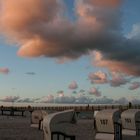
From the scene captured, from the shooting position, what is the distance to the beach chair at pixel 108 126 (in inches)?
798

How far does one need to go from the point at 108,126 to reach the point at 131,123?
6.06 metres

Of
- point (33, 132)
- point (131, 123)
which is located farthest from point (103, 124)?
point (33, 132)

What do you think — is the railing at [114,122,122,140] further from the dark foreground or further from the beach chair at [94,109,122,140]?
the dark foreground

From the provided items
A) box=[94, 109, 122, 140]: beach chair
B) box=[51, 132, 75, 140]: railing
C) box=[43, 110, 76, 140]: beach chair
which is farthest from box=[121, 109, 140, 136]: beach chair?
box=[51, 132, 75, 140]: railing

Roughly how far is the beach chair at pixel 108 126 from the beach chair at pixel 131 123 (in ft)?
15.5

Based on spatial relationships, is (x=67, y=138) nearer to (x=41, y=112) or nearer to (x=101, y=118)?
(x=101, y=118)

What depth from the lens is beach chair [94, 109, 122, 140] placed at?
20.3 meters

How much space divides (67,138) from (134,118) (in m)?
13.0

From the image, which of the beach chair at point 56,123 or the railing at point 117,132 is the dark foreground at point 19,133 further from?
the beach chair at point 56,123

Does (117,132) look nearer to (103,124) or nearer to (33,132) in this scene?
(103,124)

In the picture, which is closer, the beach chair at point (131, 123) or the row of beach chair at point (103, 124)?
the row of beach chair at point (103, 124)

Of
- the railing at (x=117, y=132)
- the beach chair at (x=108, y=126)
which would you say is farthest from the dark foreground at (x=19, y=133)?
the railing at (x=117, y=132)

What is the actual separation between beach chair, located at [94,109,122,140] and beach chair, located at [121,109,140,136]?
185 inches

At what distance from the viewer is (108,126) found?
20.8 m
